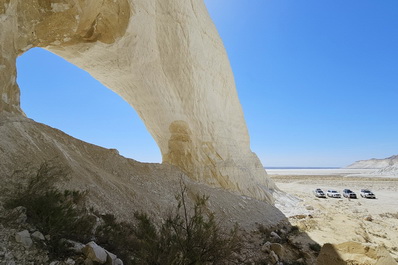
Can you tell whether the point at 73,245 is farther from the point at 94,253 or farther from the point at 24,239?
the point at 24,239

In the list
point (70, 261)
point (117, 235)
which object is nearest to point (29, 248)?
point (70, 261)

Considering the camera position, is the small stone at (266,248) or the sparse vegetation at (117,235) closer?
the sparse vegetation at (117,235)

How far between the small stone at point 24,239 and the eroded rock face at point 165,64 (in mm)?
5273

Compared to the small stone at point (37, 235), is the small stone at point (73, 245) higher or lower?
lower

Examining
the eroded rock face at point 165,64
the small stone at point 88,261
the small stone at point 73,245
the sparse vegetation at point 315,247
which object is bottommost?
the sparse vegetation at point 315,247

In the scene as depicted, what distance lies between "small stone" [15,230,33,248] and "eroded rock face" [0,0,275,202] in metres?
5.27

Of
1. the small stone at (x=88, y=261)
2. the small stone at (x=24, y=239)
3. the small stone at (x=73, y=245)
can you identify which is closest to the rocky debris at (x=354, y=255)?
the small stone at (x=88, y=261)

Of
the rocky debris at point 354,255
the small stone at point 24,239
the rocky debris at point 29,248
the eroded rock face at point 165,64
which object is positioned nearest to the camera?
the rocky debris at point 29,248

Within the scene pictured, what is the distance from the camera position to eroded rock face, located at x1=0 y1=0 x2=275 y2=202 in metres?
7.21

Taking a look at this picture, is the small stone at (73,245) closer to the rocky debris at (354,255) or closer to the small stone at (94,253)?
the small stone at (94,253)

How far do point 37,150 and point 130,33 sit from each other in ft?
17.6

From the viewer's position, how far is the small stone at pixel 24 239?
8.50 feet

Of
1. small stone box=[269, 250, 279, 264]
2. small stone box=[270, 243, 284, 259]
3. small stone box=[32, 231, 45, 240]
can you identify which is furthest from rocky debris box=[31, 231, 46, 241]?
small stone box=[270, 243, 284, 259]

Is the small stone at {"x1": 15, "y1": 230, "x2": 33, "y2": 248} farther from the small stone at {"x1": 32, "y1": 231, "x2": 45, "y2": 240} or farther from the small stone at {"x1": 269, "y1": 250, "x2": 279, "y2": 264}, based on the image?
the small stone at {"x1": 269, "y1": 250, "x2": 279, "y2": 264}
